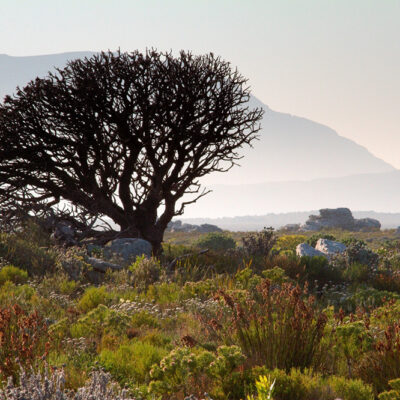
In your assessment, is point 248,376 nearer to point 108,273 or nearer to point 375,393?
point 375,393

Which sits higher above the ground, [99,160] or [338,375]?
[99,160]

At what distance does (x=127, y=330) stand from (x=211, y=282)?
9.36ft

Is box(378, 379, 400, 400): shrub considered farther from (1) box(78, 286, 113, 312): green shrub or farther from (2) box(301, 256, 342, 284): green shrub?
(2) box(301, 256, 342, 284): green shrub

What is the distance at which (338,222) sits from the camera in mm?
60375

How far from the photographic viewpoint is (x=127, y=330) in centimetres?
714

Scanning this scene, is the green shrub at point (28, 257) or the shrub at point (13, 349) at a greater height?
the green shrub at point (28, 257)

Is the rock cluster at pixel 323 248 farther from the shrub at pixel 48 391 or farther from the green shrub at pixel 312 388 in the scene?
the shrub at pixel 48 391

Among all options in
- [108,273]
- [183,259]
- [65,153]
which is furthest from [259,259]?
[65,153]

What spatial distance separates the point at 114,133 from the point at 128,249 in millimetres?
4081

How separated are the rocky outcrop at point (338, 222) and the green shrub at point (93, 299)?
1920 inches

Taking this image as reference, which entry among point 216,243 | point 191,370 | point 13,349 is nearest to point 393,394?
point 191,370

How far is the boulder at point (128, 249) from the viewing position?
14.7 m

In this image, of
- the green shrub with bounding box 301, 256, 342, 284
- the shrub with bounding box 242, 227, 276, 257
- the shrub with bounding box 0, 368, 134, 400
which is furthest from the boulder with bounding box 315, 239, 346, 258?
the shrub with bounding box 0, 368, 134, 400

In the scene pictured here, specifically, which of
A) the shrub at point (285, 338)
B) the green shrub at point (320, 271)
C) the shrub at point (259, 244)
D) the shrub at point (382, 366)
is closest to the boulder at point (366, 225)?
the shrub at point (259, 244)
